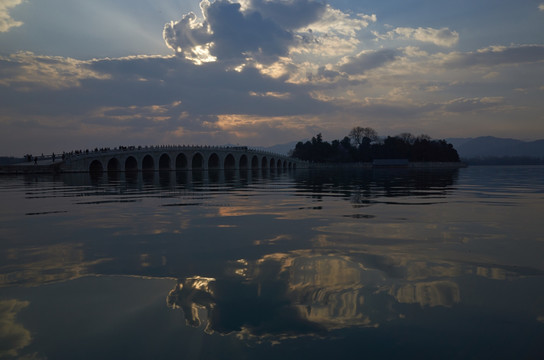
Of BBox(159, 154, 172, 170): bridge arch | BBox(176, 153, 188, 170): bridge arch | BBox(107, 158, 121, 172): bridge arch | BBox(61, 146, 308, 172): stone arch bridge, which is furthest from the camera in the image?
BBox(176, 153, 188, 170): bridge arch

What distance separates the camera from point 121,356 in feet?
13.2

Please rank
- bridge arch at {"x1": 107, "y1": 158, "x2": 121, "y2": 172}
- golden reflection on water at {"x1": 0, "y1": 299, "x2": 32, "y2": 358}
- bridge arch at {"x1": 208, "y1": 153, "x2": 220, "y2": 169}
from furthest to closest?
bridge arch at {"x1": 208, "y1": 153, "x2": 220, "y2": 169} → bridge arch at {"x1": 107, "y1": 158, "x2": 121, "y2": 172} → golden reflection on water at {"x1": 0, "y1": 299, "x2": 32, "y2": 358}

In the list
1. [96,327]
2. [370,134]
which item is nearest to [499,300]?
[96,327]

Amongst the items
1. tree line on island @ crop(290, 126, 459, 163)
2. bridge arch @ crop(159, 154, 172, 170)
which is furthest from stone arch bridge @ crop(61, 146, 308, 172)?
tree line on island @ crop(290, 126, 459, 163)

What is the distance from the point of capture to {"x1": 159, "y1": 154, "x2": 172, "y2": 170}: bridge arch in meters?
87.1

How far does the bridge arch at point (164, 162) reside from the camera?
8705cm

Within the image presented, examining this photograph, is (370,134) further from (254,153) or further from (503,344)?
(503,344)

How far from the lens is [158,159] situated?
81.9 metres

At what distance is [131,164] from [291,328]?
84346mm

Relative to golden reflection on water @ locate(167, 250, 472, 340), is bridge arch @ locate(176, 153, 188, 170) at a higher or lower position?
higher

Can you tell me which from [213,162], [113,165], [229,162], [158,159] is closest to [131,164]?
[113,165]

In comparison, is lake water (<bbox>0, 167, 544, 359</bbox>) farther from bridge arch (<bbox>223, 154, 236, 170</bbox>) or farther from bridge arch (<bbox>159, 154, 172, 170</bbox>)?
bridge arch (<bbox>223, 154, 236, 170</bbox>)

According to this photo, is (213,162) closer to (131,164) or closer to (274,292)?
(131,164)

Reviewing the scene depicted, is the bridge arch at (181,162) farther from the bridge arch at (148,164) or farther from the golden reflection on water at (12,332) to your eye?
the golden reflection on water at (12,332)
